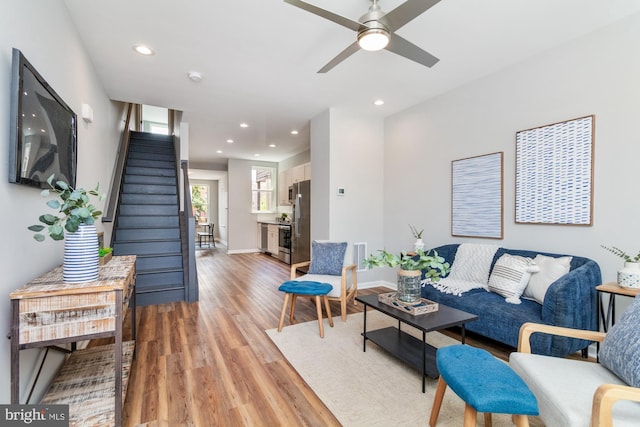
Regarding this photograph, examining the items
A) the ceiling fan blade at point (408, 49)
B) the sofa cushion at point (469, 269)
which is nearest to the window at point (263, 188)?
the sofa cushion at point (469, 269)

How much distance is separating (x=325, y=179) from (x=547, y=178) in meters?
2.68

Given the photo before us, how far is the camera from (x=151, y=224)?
178 inches

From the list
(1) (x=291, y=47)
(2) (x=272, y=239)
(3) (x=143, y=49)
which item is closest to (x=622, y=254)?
(1) (x=291, y=47)

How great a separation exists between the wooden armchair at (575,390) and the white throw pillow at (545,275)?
976mm

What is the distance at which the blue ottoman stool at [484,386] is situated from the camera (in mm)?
1208

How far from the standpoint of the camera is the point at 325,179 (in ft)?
14.7

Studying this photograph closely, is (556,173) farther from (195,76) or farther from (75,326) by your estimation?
(195,76)

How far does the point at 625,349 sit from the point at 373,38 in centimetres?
217

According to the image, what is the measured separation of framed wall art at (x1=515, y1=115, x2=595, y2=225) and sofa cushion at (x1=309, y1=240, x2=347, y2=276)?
192cm

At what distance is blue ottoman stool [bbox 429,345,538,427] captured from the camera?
121 cm

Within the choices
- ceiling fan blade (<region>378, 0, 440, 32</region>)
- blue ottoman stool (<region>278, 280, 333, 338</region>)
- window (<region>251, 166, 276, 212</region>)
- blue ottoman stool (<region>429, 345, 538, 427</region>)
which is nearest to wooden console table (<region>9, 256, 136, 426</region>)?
blue ottoman stool (<region>278, 280, 333, 338</region>)

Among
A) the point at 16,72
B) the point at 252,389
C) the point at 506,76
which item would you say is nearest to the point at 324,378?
the point at 252,389

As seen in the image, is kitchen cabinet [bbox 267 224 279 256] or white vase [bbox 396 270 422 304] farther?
kitchen cabinet [bbox 267 224 279 256]

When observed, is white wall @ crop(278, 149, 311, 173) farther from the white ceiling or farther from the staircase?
→ the staircase
